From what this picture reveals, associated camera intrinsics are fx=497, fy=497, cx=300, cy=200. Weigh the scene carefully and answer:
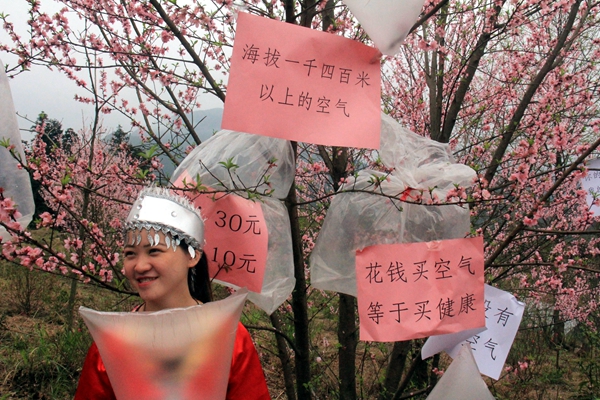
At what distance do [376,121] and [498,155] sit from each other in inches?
47.4

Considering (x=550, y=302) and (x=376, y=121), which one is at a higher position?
(x=376, y=121)

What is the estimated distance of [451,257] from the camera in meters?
1.69

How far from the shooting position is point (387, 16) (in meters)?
1.37

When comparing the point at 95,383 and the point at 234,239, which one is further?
the point at 234,239

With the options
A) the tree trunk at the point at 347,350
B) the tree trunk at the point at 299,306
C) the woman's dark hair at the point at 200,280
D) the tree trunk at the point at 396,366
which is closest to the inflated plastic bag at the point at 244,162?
the tree trunk at the point at 299,306

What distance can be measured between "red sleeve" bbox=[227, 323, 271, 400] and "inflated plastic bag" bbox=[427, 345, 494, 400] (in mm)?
591

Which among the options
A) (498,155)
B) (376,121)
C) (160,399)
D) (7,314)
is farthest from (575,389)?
(7,314)

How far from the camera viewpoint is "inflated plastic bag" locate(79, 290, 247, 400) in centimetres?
103

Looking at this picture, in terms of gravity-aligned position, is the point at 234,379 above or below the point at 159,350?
below

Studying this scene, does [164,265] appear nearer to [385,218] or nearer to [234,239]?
[234,239]

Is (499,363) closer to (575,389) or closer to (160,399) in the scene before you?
(160,399)

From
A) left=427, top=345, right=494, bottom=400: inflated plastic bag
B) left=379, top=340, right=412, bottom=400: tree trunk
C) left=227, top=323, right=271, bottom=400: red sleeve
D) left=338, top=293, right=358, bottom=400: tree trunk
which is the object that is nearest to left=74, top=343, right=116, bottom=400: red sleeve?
left=227, top=323, right=271, bottom=400: red sleeve

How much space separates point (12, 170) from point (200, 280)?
666mm

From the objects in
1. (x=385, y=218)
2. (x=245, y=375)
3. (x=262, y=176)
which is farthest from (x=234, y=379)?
(x=385, y=218)
